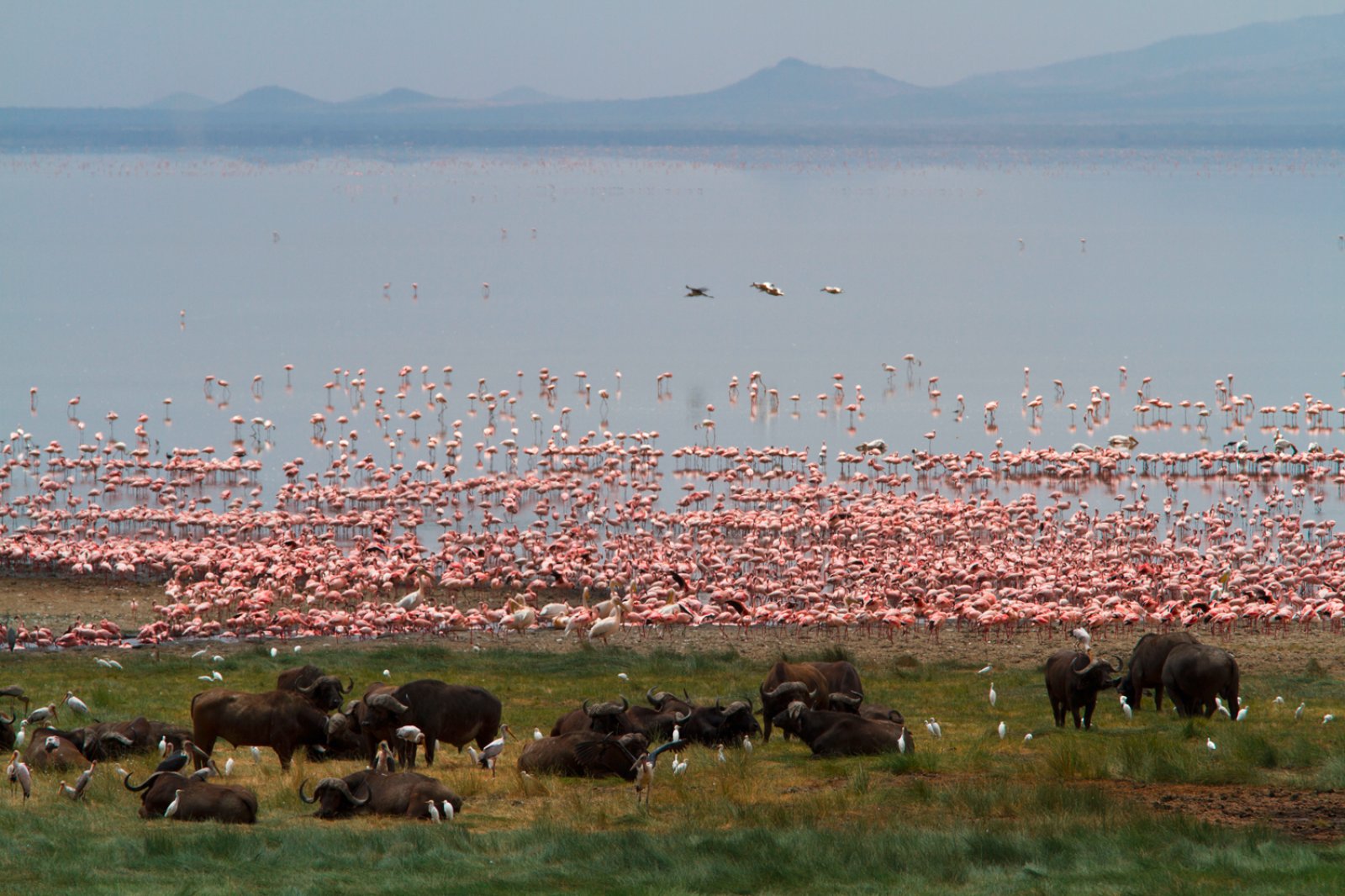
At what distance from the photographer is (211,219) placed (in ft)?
402

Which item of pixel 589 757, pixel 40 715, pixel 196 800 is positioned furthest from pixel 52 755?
pixel 589 757

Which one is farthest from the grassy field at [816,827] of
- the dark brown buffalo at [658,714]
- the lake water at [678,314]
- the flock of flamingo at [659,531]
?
the lake water at [678,314]

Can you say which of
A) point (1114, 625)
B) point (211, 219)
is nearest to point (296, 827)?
point (1114, 625)

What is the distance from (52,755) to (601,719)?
4771 millimetres

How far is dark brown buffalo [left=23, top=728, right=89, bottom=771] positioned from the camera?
15125 mm

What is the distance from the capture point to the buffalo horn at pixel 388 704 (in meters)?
15.2

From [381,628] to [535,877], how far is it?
50.7ft

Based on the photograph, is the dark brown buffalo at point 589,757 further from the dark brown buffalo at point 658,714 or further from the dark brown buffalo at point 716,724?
the dark brown buffalo at point 716,724

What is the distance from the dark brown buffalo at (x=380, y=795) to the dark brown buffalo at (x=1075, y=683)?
6.89 m

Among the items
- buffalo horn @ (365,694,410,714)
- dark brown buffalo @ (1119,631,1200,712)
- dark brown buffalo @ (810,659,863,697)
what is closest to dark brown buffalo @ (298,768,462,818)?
buffalo horn @ (365,694,410,714)

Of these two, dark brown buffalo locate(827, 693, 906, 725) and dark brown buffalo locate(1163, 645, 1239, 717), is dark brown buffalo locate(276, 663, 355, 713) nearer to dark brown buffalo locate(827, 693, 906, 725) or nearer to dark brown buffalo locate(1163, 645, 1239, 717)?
dark brown buffalo locate(827, 693, 906, 725)

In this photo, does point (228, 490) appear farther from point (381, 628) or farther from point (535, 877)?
point (535, 877)

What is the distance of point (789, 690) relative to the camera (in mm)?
17266

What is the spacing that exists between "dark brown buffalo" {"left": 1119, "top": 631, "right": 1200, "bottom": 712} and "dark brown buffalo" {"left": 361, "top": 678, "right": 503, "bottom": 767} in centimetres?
715
